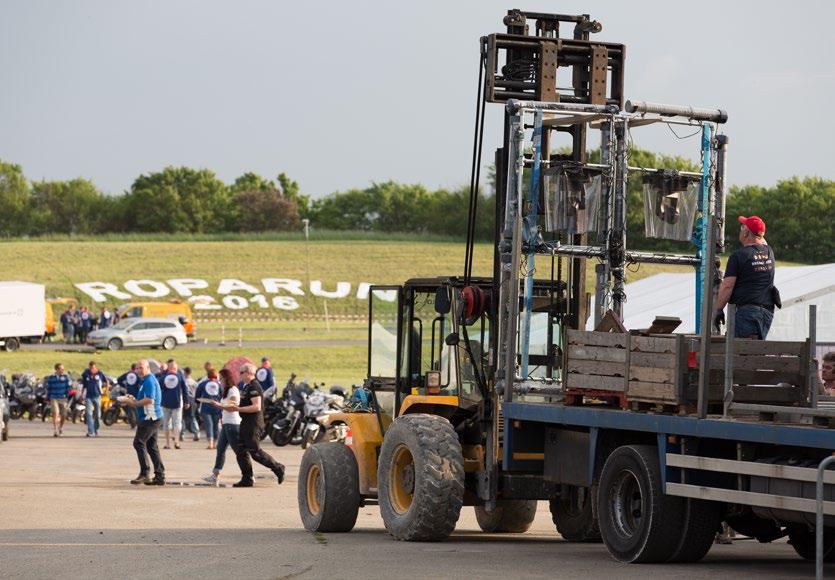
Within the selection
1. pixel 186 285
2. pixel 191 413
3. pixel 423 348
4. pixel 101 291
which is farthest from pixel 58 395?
pixel 186 285

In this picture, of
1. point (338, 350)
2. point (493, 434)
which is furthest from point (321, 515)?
point (338, 350)

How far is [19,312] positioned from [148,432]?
42.6m

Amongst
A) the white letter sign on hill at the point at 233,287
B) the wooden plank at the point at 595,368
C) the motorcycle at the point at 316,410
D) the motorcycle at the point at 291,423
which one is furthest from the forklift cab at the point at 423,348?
the white letter sign on hill at the point at 233,287

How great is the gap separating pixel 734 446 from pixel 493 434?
3.15m

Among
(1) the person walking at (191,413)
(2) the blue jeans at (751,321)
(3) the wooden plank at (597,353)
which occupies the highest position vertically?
(2) the blue jeans at (751,321)

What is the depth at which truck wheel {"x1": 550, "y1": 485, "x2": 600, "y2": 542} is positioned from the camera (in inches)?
580

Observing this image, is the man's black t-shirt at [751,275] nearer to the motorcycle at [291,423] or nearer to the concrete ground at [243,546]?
the concrete ground at [243,546]

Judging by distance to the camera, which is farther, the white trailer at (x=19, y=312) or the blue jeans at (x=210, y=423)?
the white trailer at (x=19, y=312)

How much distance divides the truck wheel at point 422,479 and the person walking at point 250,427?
7200mm

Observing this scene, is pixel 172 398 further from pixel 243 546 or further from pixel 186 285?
pixel 186 285

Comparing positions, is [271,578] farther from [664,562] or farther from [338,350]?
[338,350]

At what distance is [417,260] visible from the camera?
4045 inches

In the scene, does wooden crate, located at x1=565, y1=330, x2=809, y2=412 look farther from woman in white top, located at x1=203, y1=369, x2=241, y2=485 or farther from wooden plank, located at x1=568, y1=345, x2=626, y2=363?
woman in white top, located at x1=203, y1=369, x2=241, y2=485

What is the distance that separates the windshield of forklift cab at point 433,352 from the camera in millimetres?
14695
